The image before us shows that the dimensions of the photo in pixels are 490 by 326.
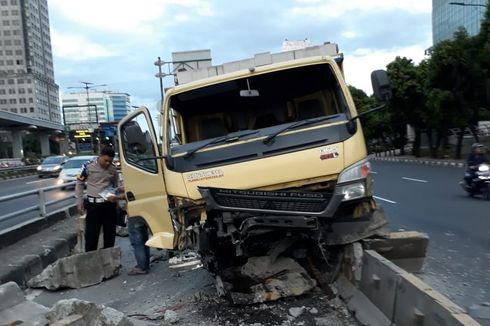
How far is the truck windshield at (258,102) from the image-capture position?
5941 mm

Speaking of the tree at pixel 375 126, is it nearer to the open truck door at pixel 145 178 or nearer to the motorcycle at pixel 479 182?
the motorcycle at pixel 479 182

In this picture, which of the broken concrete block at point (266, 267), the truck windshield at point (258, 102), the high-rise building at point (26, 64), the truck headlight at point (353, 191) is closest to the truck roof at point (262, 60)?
the truck windshield at point (258, 102)

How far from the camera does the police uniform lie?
7.26m

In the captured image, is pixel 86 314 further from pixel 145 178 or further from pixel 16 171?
pixel 16 171

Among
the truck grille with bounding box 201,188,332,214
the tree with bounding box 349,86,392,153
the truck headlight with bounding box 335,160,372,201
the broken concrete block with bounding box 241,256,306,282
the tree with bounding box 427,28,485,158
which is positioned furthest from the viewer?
the tree with bounding box 349,86,392,153

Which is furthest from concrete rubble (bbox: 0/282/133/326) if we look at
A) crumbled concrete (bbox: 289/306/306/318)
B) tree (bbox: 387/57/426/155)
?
tree (bbox: 387/57/426/155)

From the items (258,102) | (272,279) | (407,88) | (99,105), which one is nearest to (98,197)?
(258,102)

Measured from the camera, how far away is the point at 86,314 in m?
4.27

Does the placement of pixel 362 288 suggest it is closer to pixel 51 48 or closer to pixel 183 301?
pixel 183 301

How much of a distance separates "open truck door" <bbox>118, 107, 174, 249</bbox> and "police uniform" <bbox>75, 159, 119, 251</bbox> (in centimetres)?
78

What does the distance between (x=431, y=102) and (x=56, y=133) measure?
5817 centimetres

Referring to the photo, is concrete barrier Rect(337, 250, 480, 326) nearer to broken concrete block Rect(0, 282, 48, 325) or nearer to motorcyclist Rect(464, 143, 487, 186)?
broken concrete block Rect(0, 282, 48, 325)

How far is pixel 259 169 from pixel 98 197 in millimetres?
3096

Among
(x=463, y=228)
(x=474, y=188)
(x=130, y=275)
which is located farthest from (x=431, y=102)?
(x=130, y=275)
